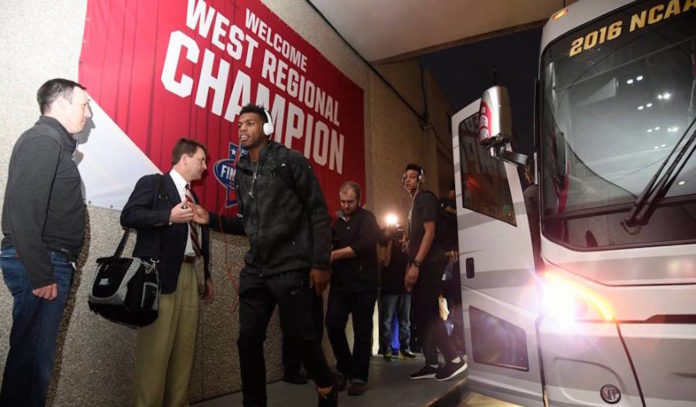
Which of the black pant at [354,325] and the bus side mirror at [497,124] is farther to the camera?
the black pant at [354,325]

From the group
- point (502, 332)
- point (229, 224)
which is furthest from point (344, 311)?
point (502, 332)

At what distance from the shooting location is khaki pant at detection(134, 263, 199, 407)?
94.5 inches

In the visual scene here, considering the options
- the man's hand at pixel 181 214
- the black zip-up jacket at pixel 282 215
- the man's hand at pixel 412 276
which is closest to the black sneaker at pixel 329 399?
the black zip-up jacket at pixel 282 215

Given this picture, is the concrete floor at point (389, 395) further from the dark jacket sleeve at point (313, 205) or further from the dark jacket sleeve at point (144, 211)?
the dark jacket sleeve at point (144, 211)

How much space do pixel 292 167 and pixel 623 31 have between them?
1.84 m

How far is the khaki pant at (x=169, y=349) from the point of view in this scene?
240 centimetres

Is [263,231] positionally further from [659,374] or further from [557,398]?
[659,374]

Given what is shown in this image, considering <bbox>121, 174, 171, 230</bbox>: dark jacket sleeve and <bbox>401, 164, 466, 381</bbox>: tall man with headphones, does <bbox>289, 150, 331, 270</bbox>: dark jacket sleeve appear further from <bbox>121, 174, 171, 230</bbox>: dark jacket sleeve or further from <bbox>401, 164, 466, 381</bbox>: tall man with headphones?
<bbox>401, 164, 466, 381</bbox>: tall man with headphones

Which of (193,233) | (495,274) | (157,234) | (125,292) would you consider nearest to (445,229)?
(495,274)

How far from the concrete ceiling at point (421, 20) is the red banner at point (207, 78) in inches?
33.5

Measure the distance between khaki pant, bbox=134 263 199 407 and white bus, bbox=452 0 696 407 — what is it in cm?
170

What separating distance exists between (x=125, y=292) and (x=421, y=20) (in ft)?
17.5

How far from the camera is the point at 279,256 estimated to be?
2.45m

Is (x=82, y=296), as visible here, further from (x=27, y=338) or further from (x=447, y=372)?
Result: (x=447, y=372)
